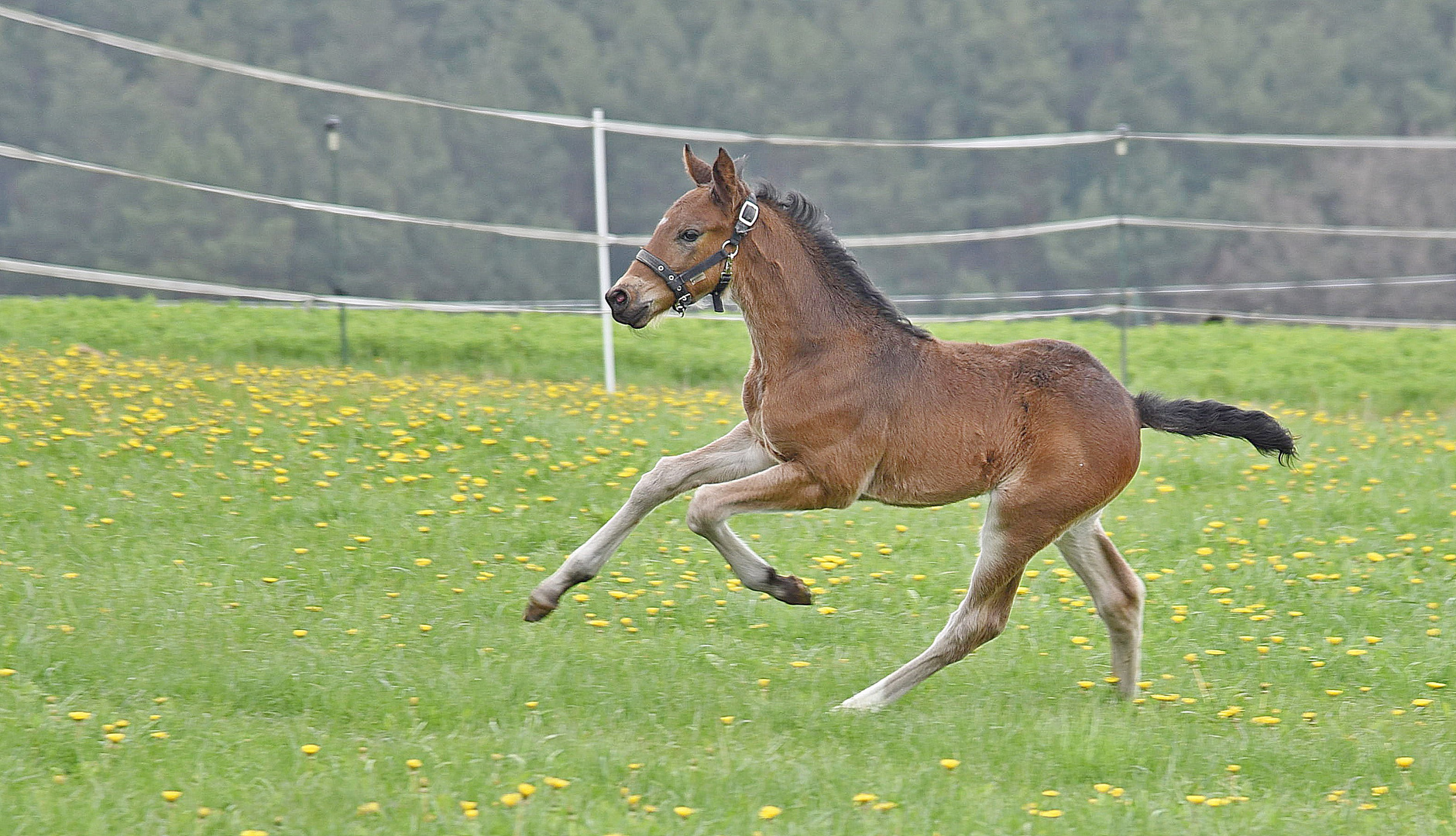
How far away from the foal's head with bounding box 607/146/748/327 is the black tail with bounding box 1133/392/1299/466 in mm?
1536

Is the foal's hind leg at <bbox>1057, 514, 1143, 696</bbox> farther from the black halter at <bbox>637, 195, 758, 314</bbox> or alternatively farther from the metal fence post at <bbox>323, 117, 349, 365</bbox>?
the metal fence post at <bbox>323, 117, 349, 365</bbox>

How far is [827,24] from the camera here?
132 feet

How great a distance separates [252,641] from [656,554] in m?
1.99

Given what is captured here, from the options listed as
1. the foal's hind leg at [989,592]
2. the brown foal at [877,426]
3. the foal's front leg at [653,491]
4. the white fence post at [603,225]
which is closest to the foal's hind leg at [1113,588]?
the brown foal at [877,426]

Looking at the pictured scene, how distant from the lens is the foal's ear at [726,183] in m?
4.81

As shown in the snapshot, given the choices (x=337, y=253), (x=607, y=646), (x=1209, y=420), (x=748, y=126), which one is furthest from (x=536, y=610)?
(x=748, y=126)

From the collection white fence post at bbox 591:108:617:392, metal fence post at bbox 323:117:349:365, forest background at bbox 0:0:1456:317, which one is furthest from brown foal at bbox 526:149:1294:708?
forest background at bbox 0:0:1456:317

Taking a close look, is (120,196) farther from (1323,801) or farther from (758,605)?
(1323,801)

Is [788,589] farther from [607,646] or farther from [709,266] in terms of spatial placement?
[709,266]

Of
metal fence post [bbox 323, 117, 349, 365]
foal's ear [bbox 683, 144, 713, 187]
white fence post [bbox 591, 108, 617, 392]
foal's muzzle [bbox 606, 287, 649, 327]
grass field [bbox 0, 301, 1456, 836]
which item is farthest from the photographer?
metal fence post [bbox 323, 117, 349, 365]

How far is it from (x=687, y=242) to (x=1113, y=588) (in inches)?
75.9

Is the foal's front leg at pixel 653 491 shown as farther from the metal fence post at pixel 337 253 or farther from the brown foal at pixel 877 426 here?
Result: the metal fence post at pixel 337 253

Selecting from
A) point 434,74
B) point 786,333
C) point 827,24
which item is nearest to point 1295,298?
point 827,24

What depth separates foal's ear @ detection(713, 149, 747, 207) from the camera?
481 centimetres
